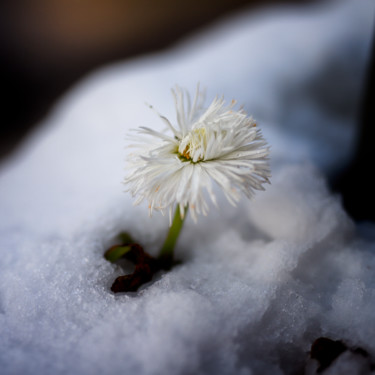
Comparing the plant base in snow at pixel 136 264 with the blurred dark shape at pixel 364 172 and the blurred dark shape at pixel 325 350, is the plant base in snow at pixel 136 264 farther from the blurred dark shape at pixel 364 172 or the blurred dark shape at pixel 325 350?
the blurred dark shape at pixel 364 172

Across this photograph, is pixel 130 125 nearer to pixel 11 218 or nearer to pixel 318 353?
pixel 11 218

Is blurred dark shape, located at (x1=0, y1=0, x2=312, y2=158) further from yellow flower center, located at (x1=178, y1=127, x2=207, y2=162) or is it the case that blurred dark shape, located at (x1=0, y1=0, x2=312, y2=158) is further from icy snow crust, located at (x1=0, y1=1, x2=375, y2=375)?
yellow flower center, located at (x1=178, y1=127, x2=207, y2=162)

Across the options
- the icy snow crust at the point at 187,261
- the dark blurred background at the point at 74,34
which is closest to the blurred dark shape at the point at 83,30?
the dark blurred background at the point at 74,34

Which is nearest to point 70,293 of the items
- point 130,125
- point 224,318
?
point 224,318

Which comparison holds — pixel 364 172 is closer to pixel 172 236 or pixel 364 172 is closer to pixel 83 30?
pixel 172 236

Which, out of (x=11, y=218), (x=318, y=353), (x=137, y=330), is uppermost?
(x=11, y=218)

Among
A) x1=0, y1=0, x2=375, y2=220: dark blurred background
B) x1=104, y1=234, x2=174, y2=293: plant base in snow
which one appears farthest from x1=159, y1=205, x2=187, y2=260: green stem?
x1=0, y1=0, x2=375, y2=220: dark blurred background

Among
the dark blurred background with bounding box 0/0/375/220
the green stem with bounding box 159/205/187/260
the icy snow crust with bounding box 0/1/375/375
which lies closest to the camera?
the icy snow crust with bounding box 0/1/375/375
